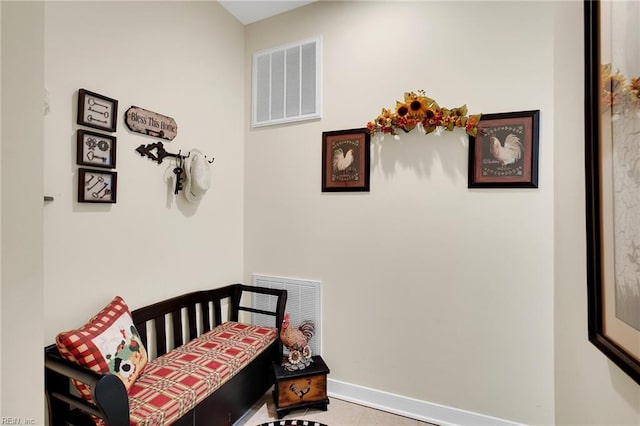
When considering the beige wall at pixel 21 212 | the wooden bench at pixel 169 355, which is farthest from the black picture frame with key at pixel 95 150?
the beige wall at pixel 21 212

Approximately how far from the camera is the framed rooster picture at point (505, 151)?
174 centimetres

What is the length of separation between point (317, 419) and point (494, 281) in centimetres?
150

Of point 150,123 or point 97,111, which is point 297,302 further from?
point 97,111

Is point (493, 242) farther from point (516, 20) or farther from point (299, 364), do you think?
point (299, 364)

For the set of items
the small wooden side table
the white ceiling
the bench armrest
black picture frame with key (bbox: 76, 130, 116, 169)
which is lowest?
the small wooden side table

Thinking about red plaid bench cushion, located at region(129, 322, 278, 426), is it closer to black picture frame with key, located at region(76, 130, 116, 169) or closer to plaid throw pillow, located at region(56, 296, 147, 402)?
plaid throw pillow, located at region(56, 296, 147, 402)

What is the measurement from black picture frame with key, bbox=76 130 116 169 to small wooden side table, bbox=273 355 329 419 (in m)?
1.69

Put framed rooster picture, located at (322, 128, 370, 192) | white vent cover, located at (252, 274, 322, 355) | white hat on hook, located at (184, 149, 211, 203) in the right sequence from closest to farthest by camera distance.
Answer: white hat on hook, located at (184, 149, 211, 203) < framed rooster picture, located at (322, 128, 370, 192) < white vent cover, located at (252, 274, 322, 355)

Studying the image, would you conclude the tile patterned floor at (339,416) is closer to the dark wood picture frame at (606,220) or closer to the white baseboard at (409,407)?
the white baseboard at (409,407)

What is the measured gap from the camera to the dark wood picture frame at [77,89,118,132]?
4.78 ft

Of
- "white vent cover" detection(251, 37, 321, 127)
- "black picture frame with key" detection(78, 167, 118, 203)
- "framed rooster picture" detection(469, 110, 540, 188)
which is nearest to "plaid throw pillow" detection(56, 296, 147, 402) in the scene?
"black picture frame with key" detection(78, 167, 118, 203)

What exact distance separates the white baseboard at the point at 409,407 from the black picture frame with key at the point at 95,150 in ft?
7.13

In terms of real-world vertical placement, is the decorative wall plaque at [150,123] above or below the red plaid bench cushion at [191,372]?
above

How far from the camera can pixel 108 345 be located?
4.44 ft
